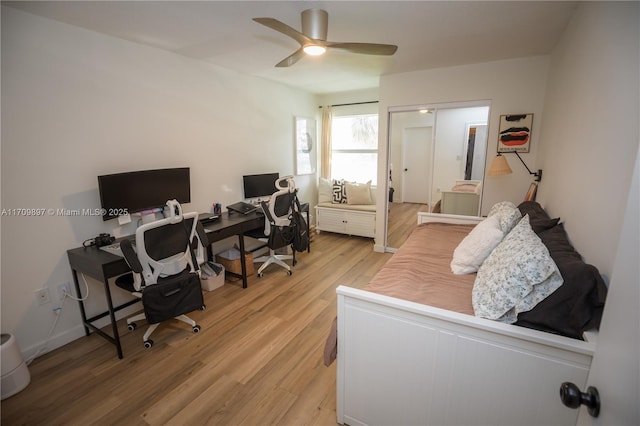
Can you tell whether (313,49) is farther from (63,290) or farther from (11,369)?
(11,369)

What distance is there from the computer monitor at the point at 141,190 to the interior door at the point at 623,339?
2906 mm

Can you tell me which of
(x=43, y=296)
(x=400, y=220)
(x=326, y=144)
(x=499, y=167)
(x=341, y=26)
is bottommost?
(x=43, y=296)

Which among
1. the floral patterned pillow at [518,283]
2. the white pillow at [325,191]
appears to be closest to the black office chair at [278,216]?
the white pillow at [325,191]

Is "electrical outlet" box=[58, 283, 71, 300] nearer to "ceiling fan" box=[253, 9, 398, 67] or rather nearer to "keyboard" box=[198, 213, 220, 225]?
"keyboard" box=[198, 213, 220, 225]

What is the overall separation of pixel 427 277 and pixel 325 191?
11.2 ft

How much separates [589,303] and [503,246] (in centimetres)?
48

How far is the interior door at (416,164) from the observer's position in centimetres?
394

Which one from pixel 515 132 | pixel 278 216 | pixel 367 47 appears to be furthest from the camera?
pixel 278 216

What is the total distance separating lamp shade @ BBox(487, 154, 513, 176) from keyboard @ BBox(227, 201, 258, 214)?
2.76 metres

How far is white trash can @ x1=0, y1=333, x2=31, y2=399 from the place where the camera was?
1.85m

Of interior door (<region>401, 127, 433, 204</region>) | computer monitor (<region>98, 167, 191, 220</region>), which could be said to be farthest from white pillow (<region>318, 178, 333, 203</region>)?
computer monitor (<region>98, 167, 191, 220</region>)

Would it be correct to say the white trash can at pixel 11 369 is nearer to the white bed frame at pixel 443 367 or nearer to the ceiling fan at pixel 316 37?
the white bed frame at pixel 443 367

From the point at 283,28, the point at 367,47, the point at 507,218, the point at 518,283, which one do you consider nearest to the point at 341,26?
the point at 367,47

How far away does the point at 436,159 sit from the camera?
382 centimetres
